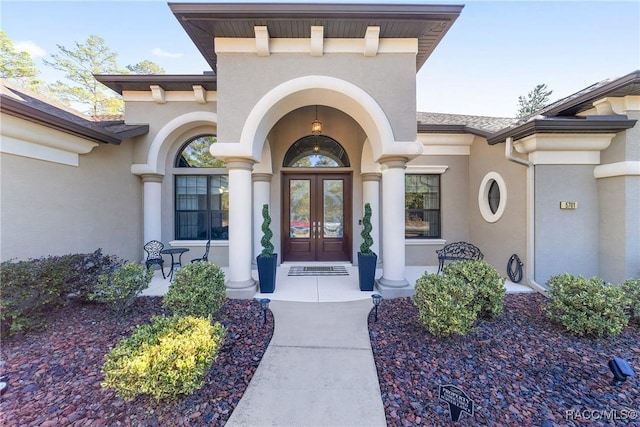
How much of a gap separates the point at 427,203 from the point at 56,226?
9.34 m

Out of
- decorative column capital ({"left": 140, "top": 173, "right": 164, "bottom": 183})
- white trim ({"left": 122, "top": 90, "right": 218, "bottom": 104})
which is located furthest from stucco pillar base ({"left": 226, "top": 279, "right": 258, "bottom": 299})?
white trim ({"left": 122, "top": 90, "right": 218, "bottom": 104})

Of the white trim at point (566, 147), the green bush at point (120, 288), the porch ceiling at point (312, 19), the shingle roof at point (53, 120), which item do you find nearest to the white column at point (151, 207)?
the shingle roof at point (53, 120)

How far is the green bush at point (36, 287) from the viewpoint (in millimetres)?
3510

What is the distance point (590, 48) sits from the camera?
799 centimetres

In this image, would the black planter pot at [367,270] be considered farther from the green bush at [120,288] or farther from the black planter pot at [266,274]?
the green bush at [120,288]

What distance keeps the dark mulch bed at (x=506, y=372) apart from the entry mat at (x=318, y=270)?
2.72 metres

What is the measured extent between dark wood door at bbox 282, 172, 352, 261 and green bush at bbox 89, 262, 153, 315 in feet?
13.6

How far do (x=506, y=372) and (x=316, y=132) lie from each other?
5.91 m

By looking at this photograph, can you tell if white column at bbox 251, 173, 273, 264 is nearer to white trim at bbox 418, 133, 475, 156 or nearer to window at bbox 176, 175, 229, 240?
window at bbox 176, 175, 229, 240

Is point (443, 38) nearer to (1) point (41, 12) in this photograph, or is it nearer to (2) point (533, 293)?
(2) point (533, 293)

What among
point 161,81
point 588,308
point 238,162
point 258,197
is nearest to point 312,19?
point 238,162

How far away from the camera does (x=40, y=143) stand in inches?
187

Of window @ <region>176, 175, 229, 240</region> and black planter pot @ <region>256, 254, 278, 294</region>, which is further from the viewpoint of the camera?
window @ <region>176, 175, 229, 240</region>

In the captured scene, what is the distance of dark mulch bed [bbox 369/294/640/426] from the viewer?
2.39 m
